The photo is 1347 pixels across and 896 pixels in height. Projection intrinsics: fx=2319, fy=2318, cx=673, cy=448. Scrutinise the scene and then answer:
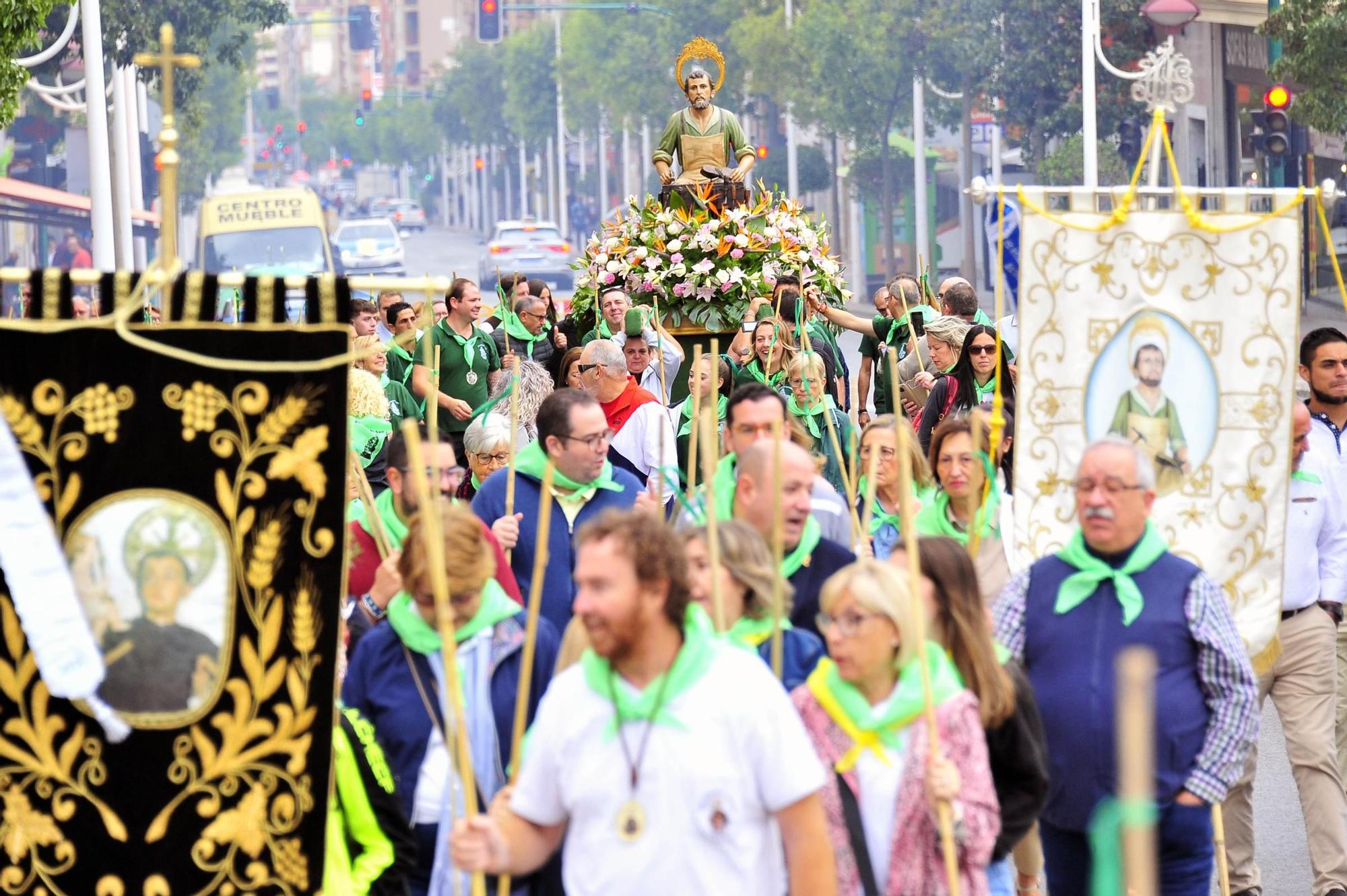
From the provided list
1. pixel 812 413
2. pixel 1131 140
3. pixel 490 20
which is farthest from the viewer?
pixel 490 20

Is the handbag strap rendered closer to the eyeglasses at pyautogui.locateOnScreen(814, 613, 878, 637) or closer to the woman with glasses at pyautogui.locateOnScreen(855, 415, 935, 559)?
the eyeglasses at pyautogui.locateOnScreen(814, 613, 878, 637)

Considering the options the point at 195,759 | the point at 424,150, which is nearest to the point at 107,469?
the point at 195,759

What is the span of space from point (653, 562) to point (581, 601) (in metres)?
0.15

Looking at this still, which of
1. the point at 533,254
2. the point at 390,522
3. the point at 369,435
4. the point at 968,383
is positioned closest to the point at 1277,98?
the point at 968,383

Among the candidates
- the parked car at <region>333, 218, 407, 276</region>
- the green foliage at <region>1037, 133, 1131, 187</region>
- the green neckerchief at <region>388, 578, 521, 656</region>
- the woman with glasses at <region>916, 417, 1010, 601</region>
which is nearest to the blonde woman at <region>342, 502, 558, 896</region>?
the green neckerchief at <region>388, 578, 521, 656</region>

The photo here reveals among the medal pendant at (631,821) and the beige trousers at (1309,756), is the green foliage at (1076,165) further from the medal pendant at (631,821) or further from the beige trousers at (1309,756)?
the medal pendant at (631,821)

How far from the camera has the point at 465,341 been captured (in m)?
13.0

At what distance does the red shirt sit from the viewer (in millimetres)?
10336

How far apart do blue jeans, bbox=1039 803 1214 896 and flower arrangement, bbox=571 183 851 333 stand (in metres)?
8.78

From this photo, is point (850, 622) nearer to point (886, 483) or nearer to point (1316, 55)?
point (886, 483)

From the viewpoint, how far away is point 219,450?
520 cm

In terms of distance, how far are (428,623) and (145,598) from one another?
0.65 meters

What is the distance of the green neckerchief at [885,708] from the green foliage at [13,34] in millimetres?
10200

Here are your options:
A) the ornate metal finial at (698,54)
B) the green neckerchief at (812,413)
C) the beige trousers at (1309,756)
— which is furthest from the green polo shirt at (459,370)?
the beige trousers at (1309,756)
